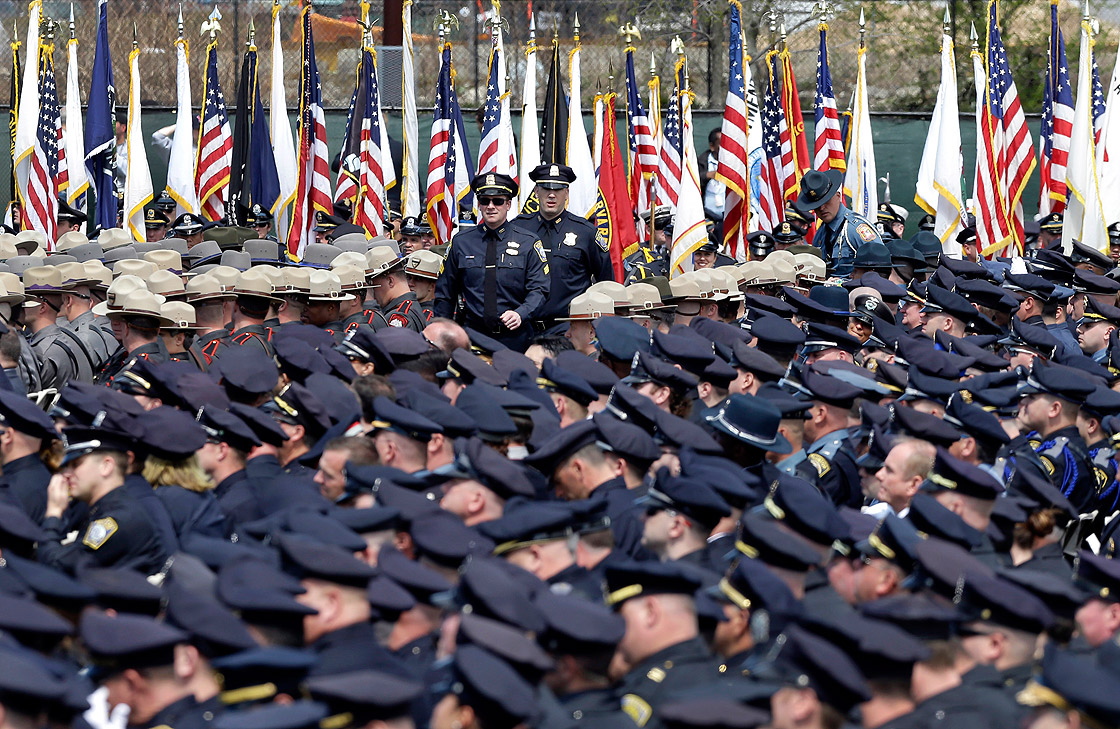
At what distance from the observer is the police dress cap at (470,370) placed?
7.54 metres

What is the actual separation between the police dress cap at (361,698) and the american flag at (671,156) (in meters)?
10.6

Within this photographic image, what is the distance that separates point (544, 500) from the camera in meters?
5.88

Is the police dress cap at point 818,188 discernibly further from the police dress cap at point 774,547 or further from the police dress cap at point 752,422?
the police dress cap at point 774,547

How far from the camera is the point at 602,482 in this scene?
19.5 ft

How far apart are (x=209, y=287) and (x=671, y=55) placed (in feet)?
46.7

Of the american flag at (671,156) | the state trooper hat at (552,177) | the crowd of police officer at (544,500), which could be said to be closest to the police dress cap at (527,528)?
the crowd of police officer at (544,500)

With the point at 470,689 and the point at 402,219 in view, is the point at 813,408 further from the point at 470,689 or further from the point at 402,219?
the point at 402,219

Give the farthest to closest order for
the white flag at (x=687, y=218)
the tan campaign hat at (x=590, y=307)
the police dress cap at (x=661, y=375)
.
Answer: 1. the white flag at (x=687, y=218)
2. the tan campaign hat at (x=590, y=307)
3. the police dress cap at (x=661, y=375)

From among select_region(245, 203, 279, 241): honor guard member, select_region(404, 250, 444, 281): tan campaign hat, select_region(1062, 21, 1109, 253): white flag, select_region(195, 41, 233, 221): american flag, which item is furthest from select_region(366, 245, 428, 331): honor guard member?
select_region(1062, 21, 1109, 253): white flag

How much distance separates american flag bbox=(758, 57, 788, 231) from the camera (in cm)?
1538

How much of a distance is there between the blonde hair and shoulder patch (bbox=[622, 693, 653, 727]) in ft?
8.20

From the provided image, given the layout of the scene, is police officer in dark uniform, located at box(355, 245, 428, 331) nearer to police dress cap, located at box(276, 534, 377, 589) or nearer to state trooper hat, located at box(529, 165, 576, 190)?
state trooper hat, located at box(529, 165, 576, 190)

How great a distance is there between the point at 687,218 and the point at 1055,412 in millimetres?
6191

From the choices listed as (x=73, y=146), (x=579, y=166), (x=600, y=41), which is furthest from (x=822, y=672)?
(x=600, y=41)
